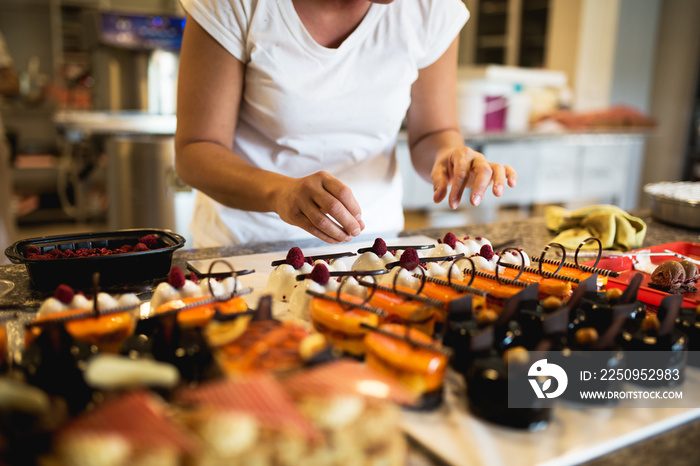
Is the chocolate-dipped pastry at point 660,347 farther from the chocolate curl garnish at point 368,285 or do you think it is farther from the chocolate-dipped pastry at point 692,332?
the chocolate curl garnish at point 368,285

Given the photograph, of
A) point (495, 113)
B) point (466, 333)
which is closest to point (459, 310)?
point (466, 333)

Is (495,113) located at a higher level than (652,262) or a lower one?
higher

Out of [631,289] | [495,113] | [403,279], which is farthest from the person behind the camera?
[495,113]

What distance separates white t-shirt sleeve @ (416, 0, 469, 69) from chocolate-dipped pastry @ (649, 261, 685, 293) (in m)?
0.79

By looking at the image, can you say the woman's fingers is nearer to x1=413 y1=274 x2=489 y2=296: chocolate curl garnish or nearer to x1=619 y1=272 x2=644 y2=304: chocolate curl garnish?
x1=413 y1=274 x2=489 y2=296: chocolate curl garnish

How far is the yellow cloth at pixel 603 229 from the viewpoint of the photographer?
1360 millimetres

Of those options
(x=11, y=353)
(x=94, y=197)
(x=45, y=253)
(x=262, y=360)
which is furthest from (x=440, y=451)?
(x=94, y=197)

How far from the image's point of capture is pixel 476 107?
12.1 feet

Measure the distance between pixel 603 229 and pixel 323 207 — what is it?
30.1 inches

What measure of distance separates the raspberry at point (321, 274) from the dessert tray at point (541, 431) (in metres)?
0.26

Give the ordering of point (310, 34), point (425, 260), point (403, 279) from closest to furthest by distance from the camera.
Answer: point (403, 279), point (425, 260), point (310, 34)

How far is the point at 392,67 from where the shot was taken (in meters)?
1.43

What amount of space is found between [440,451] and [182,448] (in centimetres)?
25

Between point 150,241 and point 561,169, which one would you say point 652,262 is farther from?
point 561,169
